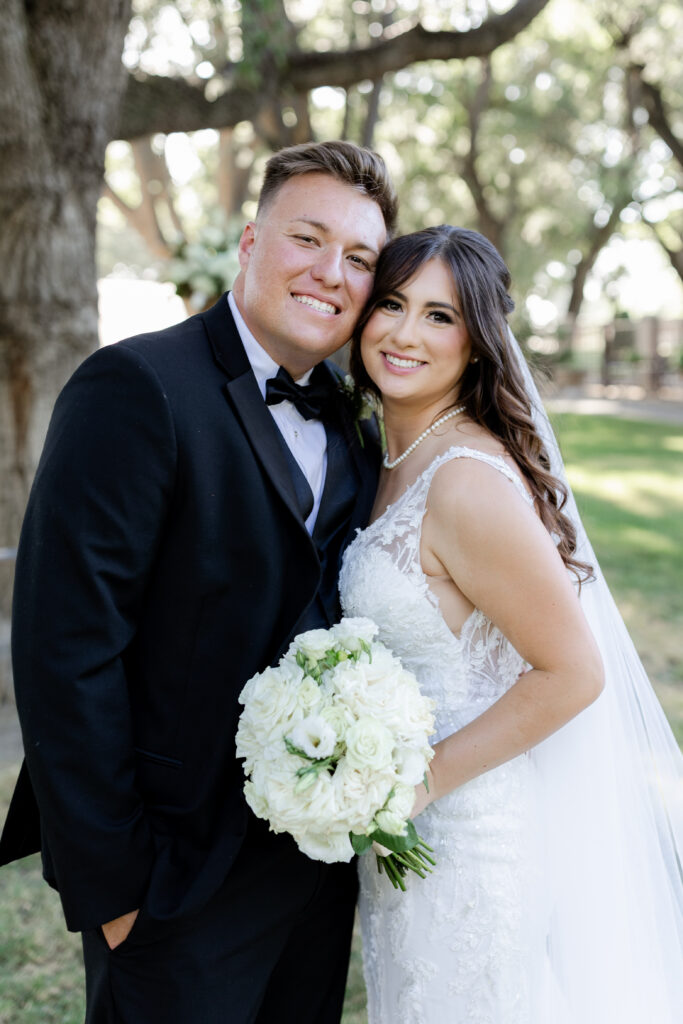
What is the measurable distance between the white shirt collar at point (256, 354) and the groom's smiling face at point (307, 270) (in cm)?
2

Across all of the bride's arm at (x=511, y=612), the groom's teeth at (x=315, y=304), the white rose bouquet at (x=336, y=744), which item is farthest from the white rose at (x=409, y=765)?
the groom's teeth at (x=315, y=304)

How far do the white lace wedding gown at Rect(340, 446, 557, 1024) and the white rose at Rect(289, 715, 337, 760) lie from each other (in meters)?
0.52

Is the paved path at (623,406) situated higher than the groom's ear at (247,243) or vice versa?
the groom's ear at (247,243)

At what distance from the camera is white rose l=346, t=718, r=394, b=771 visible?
183cm

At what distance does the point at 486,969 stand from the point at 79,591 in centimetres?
143

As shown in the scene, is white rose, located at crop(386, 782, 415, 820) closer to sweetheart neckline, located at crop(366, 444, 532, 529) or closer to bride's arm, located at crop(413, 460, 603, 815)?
bride's arm, located at crop(413, 460, 603, 815)

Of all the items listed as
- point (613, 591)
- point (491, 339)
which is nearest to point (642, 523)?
point (613, 591)

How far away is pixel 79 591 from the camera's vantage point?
1.93 m

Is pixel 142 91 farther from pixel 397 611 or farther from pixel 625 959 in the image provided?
pixel 625 959

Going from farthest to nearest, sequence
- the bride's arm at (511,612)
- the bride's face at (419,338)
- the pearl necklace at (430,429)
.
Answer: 1. the pearl necklace at (430,429)
2. the bride's face at (419,338)
3. the bride's arm at (511,612)

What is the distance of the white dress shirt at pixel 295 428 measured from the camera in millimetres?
2396

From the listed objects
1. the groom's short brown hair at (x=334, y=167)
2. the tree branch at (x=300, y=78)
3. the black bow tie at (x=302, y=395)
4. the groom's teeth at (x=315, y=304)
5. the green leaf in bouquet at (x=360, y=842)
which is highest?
the tree branch at (x=300, y=78)

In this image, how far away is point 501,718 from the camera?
2223 millimetres

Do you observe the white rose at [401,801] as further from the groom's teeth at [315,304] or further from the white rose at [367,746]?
the groom's teeth at [315,304]
